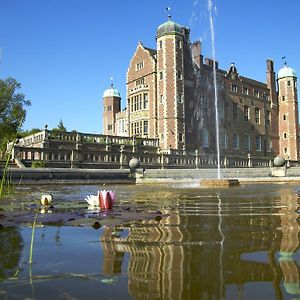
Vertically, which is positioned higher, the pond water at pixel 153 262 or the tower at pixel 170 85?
the tower at pixel 170 85

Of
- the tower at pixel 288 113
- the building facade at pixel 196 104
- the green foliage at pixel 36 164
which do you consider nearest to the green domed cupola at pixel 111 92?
the building facade at pixel 196 104

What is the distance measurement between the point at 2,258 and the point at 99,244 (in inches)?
22.7

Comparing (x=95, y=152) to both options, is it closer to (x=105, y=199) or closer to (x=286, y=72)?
(x=105, y=199)

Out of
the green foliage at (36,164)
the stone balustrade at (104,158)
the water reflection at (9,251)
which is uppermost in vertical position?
the stone balustrade at (104,158)

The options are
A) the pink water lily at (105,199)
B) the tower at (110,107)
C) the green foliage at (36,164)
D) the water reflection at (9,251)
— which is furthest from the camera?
the tower at (110,107)

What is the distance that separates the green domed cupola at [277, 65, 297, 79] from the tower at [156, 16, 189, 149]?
23083mm

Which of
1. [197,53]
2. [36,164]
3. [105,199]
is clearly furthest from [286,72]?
[105,199]

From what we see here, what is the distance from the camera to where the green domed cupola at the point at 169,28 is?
40.5 m

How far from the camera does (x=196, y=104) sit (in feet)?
143

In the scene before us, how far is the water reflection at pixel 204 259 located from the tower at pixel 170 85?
36.2 m

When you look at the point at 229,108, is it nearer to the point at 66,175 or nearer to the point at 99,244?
the point at 66,175

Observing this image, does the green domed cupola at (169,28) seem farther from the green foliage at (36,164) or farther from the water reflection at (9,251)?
the water reflection at (9,251)

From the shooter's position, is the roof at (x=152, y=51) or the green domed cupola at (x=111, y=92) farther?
the green domed cupola at (x=111, y=92)

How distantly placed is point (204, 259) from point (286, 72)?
60110 millimetres
